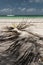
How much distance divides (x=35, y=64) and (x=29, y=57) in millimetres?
154

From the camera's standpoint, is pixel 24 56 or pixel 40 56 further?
pixel 40 56

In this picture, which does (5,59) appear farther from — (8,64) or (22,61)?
(22,61)

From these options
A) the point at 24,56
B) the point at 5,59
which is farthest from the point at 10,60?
the point at 24,56

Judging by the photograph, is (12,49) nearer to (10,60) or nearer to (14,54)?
(14,54)

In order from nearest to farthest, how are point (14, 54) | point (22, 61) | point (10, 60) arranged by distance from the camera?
point (22, 61)
point (10, 60)
point (14, 54)

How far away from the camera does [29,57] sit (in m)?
3.25

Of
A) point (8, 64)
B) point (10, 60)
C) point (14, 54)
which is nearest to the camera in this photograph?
point (8, 64)

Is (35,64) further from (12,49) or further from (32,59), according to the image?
(12,49)

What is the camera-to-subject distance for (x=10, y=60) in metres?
3.54

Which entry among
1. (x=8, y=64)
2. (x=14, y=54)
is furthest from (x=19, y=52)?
(x=8, y=64)

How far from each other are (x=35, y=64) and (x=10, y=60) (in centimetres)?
52

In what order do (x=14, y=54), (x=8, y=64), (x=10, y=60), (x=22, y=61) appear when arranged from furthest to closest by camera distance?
(x=14, y=54), (x=10, y=60), (x=8, y=64), (x=22, y=61)

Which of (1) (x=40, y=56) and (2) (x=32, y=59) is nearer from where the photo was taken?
(2) (x=32, y=59)

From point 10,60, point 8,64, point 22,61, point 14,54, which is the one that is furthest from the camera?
point 14,54
